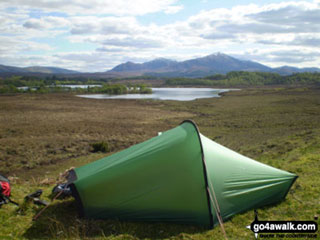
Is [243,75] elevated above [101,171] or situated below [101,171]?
above

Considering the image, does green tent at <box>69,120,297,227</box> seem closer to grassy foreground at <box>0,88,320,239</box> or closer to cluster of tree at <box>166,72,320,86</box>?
grassy foreground at <box>0,88,320,239</box>

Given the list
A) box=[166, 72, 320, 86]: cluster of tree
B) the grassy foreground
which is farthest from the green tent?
box=[166, 72, 320, 86]: cluster of tree

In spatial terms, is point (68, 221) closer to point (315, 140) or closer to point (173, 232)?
point (173, 232)

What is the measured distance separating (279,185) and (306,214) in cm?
97

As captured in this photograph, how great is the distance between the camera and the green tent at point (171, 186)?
6.17 m

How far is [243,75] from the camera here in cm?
17525

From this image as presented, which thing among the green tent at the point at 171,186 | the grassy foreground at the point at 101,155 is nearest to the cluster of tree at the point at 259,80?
the grassy foreground at the point at 101,155

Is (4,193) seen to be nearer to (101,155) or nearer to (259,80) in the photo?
(101,155)

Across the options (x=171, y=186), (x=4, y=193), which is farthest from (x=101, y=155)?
(x=171, y=186)

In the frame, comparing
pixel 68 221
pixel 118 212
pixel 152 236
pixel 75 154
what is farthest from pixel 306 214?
pixel 75 154

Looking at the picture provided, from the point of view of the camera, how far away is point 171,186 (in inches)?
246

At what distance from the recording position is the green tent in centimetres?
617

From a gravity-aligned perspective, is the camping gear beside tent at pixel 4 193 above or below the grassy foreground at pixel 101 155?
above

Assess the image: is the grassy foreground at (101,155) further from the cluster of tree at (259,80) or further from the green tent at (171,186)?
the cluster of tree at (259,80)
